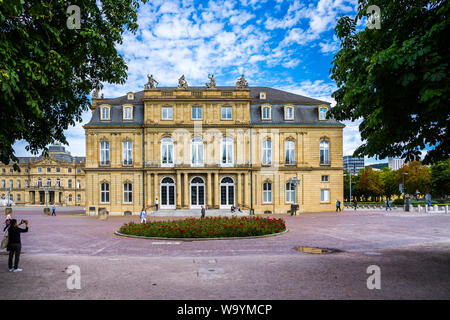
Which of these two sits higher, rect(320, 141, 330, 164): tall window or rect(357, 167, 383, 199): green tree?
rect(320, 141, 330, 164): tall window

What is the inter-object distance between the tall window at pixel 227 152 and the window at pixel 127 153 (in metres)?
11.7

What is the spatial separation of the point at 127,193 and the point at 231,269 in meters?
30.9

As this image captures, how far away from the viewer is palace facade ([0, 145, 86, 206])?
10082 cm

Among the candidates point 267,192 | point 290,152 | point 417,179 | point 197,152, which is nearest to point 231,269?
point 197,152

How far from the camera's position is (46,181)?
101750 mm

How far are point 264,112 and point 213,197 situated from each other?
41.7ft

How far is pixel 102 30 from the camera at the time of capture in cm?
912

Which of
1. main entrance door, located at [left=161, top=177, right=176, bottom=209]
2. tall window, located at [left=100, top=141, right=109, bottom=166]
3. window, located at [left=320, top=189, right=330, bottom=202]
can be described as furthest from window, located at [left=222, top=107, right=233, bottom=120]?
window, located at [left=320, top=189, right=330, bottom=202]

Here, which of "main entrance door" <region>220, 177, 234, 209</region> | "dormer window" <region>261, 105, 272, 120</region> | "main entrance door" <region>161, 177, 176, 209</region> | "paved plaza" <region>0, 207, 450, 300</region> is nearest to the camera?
"paved plaza" <region>0, 207, 450, 300</region>

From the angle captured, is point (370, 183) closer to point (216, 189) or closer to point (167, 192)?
point (216, 189)

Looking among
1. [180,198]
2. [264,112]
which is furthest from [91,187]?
[264,112]

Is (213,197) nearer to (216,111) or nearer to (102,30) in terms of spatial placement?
(216,111)

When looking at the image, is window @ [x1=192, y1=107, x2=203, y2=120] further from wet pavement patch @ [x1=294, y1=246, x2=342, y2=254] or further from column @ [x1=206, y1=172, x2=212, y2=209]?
wet pavement patch @ [x1=294, y1=246, x2=342, y2=254]

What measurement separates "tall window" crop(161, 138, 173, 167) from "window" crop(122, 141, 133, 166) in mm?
4148
